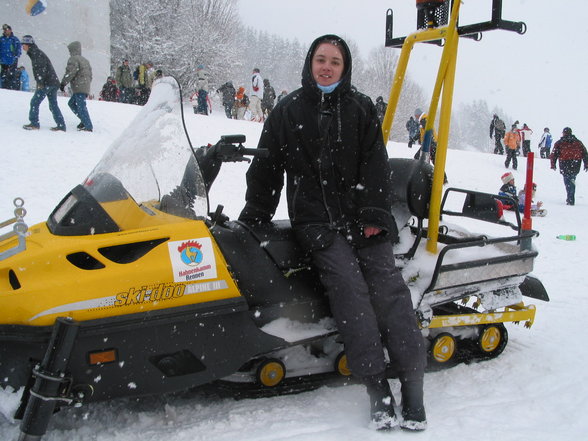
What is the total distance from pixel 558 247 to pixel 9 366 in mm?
7758

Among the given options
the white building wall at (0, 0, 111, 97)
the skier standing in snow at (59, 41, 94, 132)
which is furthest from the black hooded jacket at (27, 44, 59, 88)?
the white building wall at (0, 0, 111, 97)

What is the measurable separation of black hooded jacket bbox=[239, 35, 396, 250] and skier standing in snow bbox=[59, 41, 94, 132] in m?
8.30

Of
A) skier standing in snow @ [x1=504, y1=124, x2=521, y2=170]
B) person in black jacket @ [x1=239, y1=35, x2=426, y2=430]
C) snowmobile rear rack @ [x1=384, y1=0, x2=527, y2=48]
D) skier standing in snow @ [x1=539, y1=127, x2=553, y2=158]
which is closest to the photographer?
person in black jacket @ [x1=239, y1=35, x2=426, y2=430]

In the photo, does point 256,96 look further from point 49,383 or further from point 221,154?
point 49,383

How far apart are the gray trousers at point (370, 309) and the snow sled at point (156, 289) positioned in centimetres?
19

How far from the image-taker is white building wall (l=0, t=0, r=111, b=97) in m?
20.1

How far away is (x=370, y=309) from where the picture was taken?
2.69m

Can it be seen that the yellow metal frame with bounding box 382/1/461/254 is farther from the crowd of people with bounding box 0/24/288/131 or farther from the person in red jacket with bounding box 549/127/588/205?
the person in red jacket with bounding box 549/127/588/205

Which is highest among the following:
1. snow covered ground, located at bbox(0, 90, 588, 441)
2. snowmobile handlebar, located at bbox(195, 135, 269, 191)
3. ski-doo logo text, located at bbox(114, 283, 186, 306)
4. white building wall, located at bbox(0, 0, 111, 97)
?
white building wall, located at bbox(0, 0, 111, 97)

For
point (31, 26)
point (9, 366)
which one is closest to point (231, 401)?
point (9, 366)

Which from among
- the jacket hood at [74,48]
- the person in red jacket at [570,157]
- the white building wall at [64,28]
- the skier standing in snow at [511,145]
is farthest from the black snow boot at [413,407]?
the white building wall at [64,28]

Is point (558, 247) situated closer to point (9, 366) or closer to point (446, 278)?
point (446, 278)

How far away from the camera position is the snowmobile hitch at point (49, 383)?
6.47 feet

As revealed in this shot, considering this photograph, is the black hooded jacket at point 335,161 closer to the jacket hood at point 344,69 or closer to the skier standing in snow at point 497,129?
the jacket hood at point 344,69
